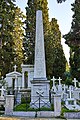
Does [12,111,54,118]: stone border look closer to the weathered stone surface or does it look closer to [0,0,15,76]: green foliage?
the weathered stone surface

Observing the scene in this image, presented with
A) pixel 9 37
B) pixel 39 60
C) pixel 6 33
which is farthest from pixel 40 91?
pixel 9 37

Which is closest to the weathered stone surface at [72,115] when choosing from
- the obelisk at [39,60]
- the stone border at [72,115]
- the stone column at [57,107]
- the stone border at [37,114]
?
the stone border at [72,115]

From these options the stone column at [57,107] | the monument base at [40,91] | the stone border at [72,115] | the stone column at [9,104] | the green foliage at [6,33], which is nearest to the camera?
the stone border at [72,115]

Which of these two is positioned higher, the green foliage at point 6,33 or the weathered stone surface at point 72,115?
the green foliage at point 6,33

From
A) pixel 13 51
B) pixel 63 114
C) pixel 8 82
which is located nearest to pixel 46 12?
pixel 13 51

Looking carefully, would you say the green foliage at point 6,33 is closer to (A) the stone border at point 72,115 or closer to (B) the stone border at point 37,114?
(B) the stone border at point 37,114

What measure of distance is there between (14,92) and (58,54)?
14321mm

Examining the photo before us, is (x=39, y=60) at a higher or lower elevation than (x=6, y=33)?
lower

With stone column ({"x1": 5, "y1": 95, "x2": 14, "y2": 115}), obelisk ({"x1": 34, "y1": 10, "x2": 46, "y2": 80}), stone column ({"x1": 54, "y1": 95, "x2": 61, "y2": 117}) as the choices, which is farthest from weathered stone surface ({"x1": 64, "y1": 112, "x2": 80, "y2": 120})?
obelisk ({"x1": 34, "y1": 10, "x2": 46, "y2": 80})

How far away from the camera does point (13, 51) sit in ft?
95.0

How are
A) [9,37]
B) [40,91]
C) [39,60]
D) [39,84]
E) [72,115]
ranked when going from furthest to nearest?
[9,37] → [39,60] → [39,84] → [40,91] → [72,115]

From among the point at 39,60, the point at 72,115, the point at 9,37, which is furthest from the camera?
the point at 9,37

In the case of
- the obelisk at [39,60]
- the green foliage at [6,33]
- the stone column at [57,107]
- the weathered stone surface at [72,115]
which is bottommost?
the weathered stone surface at [72,115]

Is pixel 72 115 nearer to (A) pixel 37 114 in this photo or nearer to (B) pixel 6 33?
(A) pixel 37 114
